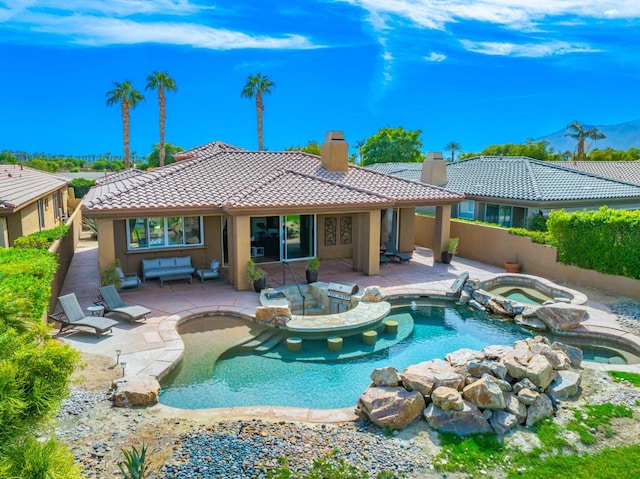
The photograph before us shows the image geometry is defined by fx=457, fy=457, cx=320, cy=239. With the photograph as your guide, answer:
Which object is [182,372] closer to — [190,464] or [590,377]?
[190,464]

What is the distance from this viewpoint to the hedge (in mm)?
16156

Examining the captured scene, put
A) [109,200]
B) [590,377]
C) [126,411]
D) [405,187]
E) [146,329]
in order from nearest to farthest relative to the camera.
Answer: [126,411] → [590,377] → [146,329] → [109,200] → [405,187]

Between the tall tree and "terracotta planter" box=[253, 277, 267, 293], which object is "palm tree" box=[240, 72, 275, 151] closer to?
the tall tree

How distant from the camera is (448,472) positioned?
7070 millimetres

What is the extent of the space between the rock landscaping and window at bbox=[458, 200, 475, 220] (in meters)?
17.2

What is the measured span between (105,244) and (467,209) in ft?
64.3

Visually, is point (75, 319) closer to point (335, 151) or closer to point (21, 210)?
point (21, 210)

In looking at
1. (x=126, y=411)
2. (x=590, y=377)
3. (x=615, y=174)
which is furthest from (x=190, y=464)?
(x=615, y=174)

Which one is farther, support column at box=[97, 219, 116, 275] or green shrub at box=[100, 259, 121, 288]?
support column at box=[97, 219, 116, 275]

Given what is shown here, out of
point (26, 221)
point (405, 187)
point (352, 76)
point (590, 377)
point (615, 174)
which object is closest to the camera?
point (590, 377)

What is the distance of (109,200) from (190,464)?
11.3 metres

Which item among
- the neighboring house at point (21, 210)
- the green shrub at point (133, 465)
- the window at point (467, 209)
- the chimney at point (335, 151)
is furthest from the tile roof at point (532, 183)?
the neighboring house at point (21, 210)

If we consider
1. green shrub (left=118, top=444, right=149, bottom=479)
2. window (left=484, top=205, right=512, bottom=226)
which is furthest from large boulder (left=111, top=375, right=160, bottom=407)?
window (left=484, top=205, right=512, bottom=226)

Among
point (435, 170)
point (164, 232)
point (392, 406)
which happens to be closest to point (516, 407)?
point (392, 406)
